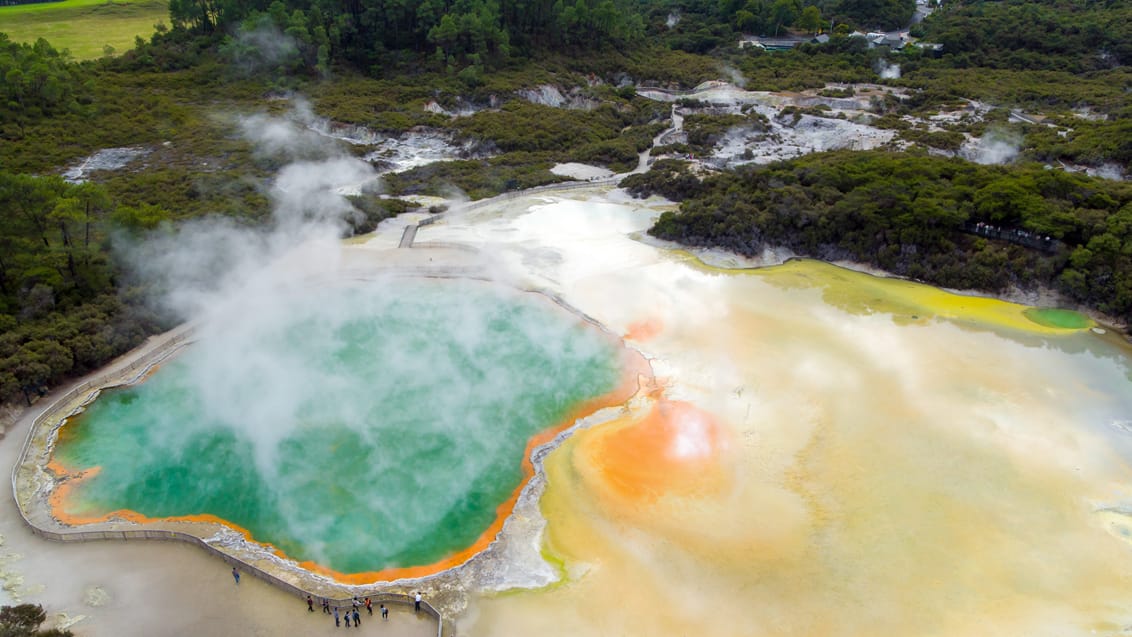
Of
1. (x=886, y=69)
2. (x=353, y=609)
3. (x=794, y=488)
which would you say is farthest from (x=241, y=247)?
(x=886, y=69)

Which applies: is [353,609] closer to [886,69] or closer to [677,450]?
[677,450]

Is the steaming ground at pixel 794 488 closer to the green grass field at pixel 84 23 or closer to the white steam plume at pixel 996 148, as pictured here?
the white steam plume at pixel 996 148

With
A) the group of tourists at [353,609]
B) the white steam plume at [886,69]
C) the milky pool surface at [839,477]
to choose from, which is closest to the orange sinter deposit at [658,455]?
the milky pool surface at [839,477]

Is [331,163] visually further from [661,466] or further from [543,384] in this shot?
[661,466]

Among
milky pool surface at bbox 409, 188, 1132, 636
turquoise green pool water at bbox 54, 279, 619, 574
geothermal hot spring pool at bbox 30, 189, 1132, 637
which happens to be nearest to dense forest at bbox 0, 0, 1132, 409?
geothermal hot spring pool at bbox 30, 189, 1132, 637

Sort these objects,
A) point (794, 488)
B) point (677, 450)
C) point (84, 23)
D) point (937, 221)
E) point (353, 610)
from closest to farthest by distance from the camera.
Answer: point (353, 610), point (794, 488), point (677, 450), point (937, 221), point (84, 23)

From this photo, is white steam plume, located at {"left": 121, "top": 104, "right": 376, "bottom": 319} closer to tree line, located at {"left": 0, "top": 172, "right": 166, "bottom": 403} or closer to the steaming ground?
the steaming ground
